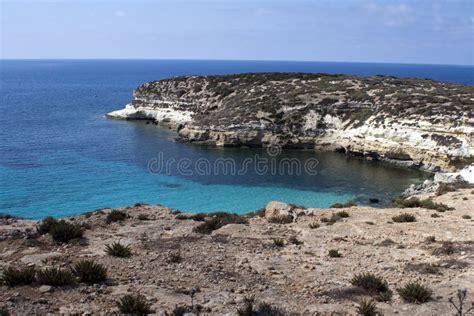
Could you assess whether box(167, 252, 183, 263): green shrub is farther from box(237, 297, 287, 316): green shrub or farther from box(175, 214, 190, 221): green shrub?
box(175, 214, 190, 221): green shrub

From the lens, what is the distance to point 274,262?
44.8 feet

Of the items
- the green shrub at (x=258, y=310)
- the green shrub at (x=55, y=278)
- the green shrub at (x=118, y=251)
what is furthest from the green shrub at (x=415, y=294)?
the green shrub at (x=55, y=278)

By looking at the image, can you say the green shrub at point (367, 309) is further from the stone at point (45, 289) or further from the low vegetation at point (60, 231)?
the low vegetation at point (60, 231)

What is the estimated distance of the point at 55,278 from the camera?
1070 cm

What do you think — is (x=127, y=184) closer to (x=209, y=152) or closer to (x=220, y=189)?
(x=220, y=189)

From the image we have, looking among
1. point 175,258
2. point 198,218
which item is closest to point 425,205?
point 198,218

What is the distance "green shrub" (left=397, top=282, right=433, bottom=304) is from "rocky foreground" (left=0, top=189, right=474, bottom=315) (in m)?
0.16

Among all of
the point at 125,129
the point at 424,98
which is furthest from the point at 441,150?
the point at 125,129

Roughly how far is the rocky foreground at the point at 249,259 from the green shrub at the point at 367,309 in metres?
0.30

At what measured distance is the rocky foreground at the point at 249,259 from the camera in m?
10.4

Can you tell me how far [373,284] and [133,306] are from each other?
627cm

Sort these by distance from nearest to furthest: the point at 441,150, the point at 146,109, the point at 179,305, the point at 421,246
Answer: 1. the point at 179,305
2. the point at 421,246
3. the point at 441,150
4. the point at 146,109

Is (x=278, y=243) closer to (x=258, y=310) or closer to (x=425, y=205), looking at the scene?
(x=258, y=310)

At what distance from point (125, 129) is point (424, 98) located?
150 feet
